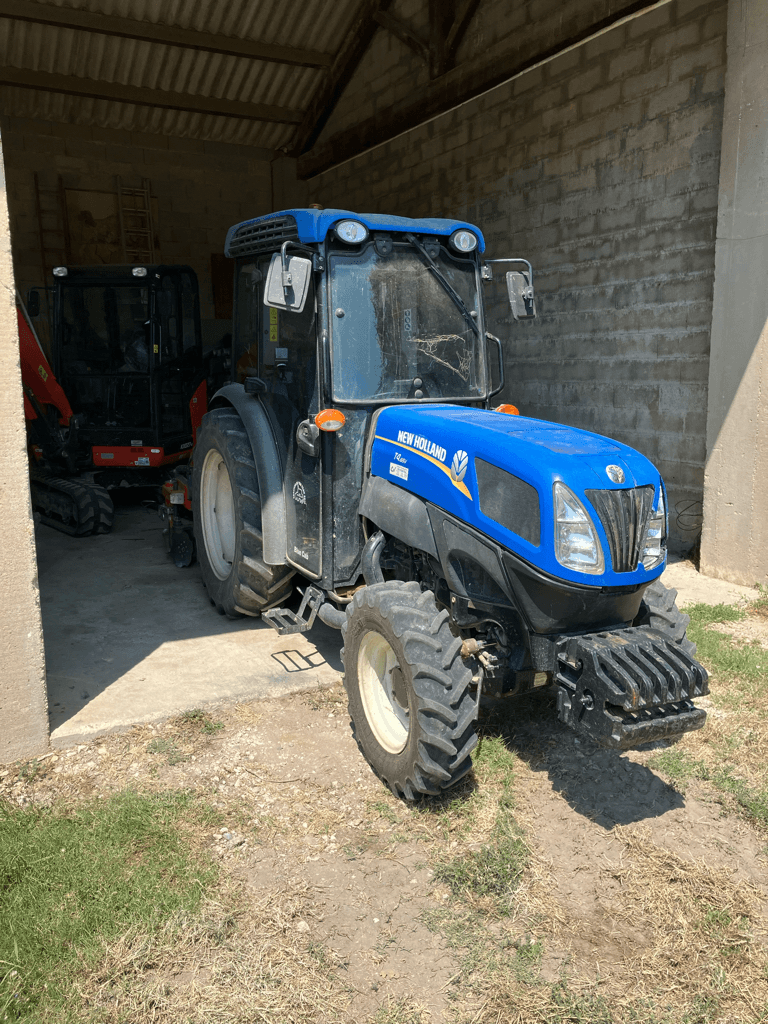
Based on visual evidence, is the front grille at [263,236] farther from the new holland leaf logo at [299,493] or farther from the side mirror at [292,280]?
the new holland leaf logo at [299,493]

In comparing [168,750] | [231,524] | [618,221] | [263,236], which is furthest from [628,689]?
[618,221]

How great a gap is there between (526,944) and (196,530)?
407 cm

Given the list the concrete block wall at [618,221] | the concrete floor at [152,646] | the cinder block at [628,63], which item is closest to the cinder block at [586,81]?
the concrete block wall at [618,221]

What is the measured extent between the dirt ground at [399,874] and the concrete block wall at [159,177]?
1104 cm

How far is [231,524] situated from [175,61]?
9.05 metres

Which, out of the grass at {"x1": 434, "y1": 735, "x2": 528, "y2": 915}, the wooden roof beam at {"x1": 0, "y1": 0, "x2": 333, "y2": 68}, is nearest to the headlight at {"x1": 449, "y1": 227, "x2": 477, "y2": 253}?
the grass at {"x1": 434, "y1": 735, "x2": 528, "y2": 915}

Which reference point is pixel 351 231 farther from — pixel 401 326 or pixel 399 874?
pixel 399 874

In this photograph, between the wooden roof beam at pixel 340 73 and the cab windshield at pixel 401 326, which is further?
the wooden roof beam at pixel 340 73

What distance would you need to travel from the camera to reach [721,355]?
6.45 metres

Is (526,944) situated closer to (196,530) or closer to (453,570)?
(453,570)

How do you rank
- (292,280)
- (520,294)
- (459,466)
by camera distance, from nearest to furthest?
(459,466), (292,280), (520,294)

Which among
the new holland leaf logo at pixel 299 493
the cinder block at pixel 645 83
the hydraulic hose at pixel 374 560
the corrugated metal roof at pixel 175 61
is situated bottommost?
the hydraulic hose at pixel 374 560

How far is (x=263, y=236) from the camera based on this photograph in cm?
470

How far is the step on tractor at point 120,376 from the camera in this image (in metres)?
8.62
